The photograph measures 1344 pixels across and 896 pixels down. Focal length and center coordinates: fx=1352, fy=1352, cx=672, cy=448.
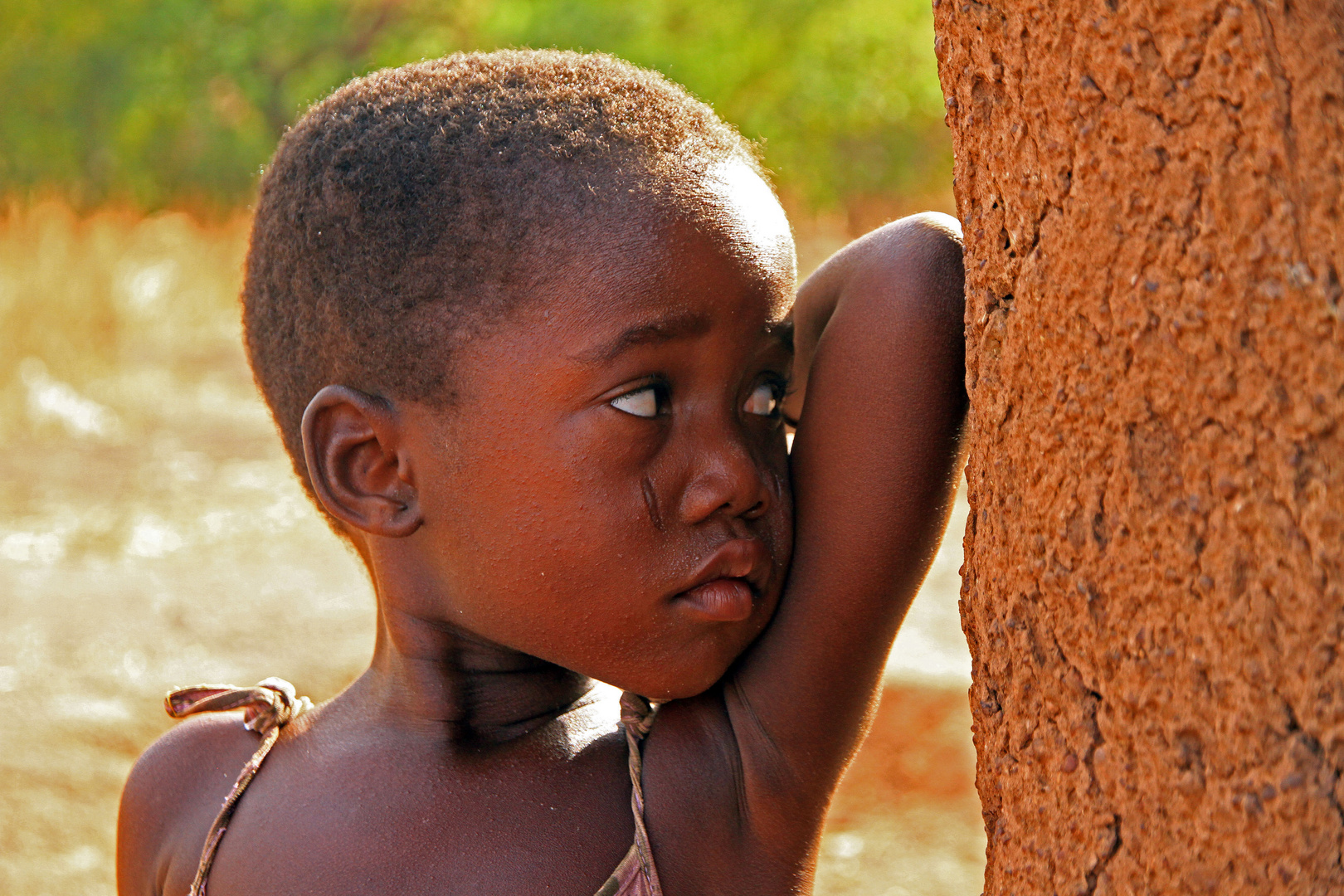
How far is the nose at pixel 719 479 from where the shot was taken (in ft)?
4.83

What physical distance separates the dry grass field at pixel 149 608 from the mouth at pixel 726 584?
8.82 feet

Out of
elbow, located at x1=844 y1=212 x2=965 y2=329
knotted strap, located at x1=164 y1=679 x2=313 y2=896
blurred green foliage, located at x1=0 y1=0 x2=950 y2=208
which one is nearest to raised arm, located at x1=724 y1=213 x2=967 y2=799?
elbow, located at x1=844 y1=212 x2=965 y2=329

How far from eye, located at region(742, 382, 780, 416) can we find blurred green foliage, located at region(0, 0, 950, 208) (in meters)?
13.1

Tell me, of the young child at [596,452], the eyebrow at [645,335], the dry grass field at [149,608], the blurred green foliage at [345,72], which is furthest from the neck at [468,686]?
the blurred green foliage at [345,72]

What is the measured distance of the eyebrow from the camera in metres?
1.46

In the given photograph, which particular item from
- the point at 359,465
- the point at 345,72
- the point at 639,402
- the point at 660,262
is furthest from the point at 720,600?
the point at 345,72

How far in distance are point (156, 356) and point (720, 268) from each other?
31.4 feet

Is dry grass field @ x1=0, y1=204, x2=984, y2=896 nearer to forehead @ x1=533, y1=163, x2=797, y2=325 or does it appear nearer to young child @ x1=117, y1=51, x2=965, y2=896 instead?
young child @ x1=117, y1=51, x2=965, y2=896

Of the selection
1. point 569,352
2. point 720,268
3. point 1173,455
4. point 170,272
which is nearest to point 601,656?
point 569,352

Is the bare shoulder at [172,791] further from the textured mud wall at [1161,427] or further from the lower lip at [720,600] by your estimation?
the textured mud wall at [1161,427]

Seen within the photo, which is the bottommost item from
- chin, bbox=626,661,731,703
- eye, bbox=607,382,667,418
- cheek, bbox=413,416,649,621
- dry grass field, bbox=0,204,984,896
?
dry grass field, bbox=0,204,984,896

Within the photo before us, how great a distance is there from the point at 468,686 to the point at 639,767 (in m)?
0.27

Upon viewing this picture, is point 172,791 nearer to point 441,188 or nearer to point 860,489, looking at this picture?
point 441,188

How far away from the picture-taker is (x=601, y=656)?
1552 mm
